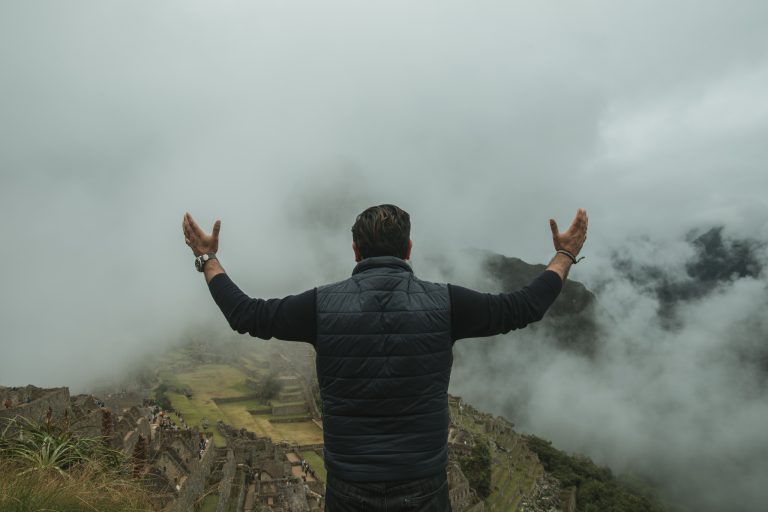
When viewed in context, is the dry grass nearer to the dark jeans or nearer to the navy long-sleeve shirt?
the navy long-sleeve shirt

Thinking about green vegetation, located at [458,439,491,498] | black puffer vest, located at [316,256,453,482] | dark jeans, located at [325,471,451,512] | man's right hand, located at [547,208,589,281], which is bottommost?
dark jeans, located at [325,471,451,512]

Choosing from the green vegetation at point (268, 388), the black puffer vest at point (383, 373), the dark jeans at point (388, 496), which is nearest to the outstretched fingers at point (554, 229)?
the black puffer vest at point (383, 373)

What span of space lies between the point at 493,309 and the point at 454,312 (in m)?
0.22

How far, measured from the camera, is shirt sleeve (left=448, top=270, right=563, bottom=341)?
2.88 metres

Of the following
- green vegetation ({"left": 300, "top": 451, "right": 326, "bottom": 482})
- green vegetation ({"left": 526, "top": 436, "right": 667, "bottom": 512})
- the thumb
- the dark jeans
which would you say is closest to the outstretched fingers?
the thumb

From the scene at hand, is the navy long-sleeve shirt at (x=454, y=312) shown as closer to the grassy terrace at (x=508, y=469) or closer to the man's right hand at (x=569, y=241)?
the man's right hand at (x=569, y=241)

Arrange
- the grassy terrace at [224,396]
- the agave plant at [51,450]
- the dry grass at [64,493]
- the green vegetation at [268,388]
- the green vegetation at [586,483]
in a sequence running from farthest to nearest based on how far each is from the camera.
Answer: the green vegetation at [268,388], the green vegetation at [586,483], the grassy terrace at [224,396], the agave plant at [51,450], the dry grass at [64,493]

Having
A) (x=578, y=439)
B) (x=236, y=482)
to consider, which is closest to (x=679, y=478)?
(x=578, y=439)

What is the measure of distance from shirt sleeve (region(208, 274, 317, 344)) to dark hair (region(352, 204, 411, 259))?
42 cm

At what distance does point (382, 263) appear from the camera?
2.94m

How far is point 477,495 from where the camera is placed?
32812 millimetres

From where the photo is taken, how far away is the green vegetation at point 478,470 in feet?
110

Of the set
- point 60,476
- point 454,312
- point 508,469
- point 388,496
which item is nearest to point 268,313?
point 454,312

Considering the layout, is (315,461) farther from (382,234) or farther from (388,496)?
(382,234)
